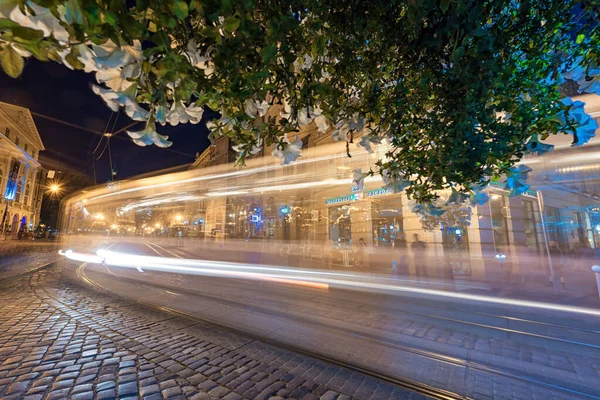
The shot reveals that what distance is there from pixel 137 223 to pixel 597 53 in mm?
A: 22917

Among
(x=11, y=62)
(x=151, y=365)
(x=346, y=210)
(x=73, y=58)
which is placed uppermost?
(x=346, y=210)

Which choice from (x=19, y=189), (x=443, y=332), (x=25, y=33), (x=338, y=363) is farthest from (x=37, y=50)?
(x=19, y=189)

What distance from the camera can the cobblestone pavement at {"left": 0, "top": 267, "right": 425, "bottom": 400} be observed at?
335 cm

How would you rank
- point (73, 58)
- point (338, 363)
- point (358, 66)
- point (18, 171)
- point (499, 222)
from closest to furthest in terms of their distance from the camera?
point (73, 58), point (358, 66), point (338, 363), point (499, 222), point (18, 171)

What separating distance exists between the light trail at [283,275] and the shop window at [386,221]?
13.0 feet

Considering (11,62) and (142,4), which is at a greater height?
(142,4)

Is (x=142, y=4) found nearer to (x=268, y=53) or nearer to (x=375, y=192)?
(x=268, y=53)

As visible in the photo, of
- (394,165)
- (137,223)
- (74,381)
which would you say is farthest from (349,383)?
(137,223)

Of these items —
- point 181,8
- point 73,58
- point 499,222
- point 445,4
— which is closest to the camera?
point 181,8

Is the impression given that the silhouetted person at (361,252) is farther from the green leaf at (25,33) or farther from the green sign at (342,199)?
the green leaf at (25,33)

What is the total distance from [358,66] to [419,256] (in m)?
11.0

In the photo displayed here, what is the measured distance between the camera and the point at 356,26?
5.61 feet

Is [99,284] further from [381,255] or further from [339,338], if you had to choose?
[381,255]

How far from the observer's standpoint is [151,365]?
13.0 feet
